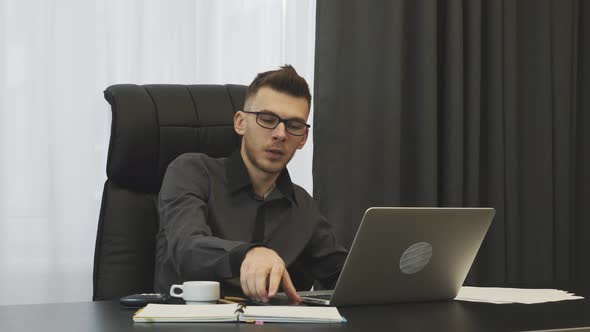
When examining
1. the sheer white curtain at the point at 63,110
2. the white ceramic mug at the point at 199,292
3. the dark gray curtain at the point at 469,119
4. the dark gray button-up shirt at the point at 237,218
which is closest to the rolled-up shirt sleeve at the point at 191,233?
the dark gray button-up shirt at the point at 237,218

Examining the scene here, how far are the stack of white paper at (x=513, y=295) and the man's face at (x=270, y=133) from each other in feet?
1.84

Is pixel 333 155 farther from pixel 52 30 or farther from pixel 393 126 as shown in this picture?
pixel 52 30

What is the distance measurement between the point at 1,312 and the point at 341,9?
1.84 m

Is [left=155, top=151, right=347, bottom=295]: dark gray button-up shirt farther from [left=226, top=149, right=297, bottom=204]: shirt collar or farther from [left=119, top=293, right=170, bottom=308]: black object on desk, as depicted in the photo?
[left=119, top=293, right=170, bottom=308]: black object on desk

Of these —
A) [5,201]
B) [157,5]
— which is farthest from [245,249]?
[157,5]

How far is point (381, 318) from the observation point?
1156mm

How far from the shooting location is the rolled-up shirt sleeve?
1.45 metres

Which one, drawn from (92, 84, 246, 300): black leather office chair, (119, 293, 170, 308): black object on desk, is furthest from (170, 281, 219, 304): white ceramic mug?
(92, 84, 246, 300): black leather office chair

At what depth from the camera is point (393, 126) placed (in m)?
2.78

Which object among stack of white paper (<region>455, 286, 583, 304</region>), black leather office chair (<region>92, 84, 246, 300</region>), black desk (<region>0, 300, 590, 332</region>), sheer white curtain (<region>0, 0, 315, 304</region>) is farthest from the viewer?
sheer white curtain (<region>0, 0, 315, 304</region>)

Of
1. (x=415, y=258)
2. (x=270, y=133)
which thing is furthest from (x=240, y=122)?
(x=415, y=258)

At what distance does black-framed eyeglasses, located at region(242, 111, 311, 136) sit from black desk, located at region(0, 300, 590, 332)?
662 millimetres

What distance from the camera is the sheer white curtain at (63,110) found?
2.24m

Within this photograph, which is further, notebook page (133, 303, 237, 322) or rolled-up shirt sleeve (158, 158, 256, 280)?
rolled-up shirt sleeve (158, 158, 256, 280)
